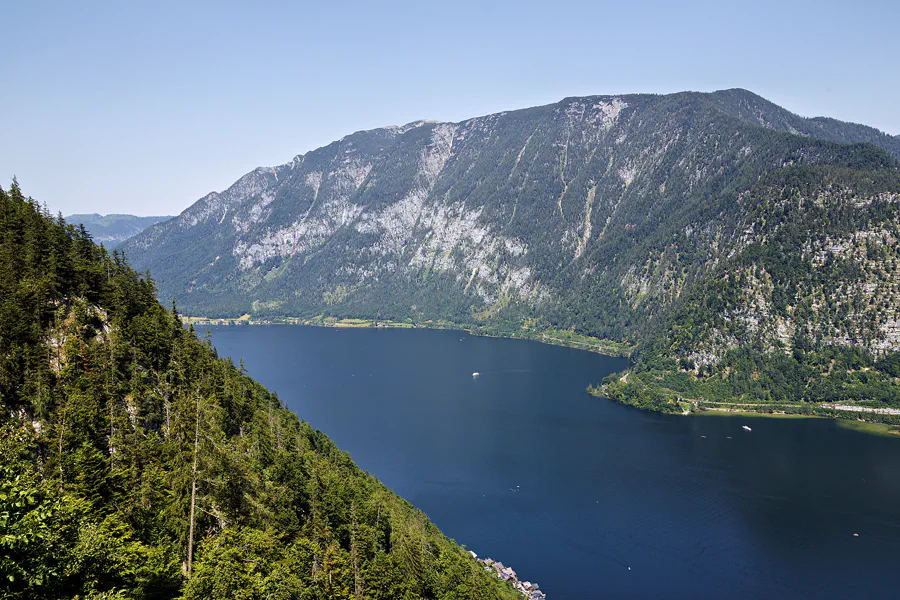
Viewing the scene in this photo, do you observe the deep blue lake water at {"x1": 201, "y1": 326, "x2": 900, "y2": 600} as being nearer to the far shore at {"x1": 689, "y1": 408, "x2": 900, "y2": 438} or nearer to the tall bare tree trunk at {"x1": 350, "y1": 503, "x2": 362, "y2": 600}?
the far shore at {"x1": 689, "y1": 408, "x2": 900, "y2": 438}

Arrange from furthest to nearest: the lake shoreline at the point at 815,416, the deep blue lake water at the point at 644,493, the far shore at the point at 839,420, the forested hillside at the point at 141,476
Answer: the lake shoreline at the point at 815,416 → the far shore at the point at 839,420 → the deep blue lake water at the point at 644,493 → the forested hillside at the point at 141,476

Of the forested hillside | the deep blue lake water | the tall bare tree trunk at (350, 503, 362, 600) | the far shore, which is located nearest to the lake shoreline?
the far shore

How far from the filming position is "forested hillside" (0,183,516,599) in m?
24.4

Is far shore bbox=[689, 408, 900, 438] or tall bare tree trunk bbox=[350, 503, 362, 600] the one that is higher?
tall bare tree trunk bbox=[350, 503, 362, 600]

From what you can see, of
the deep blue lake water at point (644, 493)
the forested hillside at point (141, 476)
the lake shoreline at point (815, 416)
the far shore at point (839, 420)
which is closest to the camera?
the forested hillside at point (141, 476)

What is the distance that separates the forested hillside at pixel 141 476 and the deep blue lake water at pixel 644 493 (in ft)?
88.3

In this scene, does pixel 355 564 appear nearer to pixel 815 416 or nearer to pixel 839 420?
pixel 839 420

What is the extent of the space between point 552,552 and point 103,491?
77689 mm

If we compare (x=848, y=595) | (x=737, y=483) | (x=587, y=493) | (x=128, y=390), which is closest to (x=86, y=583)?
(x=128, y=390)

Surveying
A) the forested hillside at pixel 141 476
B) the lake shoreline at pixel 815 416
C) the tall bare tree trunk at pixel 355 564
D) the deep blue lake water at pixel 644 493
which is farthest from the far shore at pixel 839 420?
the tall bare tree trunk at pixel 355 564

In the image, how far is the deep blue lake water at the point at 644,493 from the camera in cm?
9031

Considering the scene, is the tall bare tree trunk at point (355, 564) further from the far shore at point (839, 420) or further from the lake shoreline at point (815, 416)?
the far shore at point (839, 420)

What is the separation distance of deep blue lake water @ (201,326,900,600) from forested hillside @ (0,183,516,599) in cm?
2691

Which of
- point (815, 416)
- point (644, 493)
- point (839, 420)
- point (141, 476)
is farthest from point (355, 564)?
point (815, 416)
